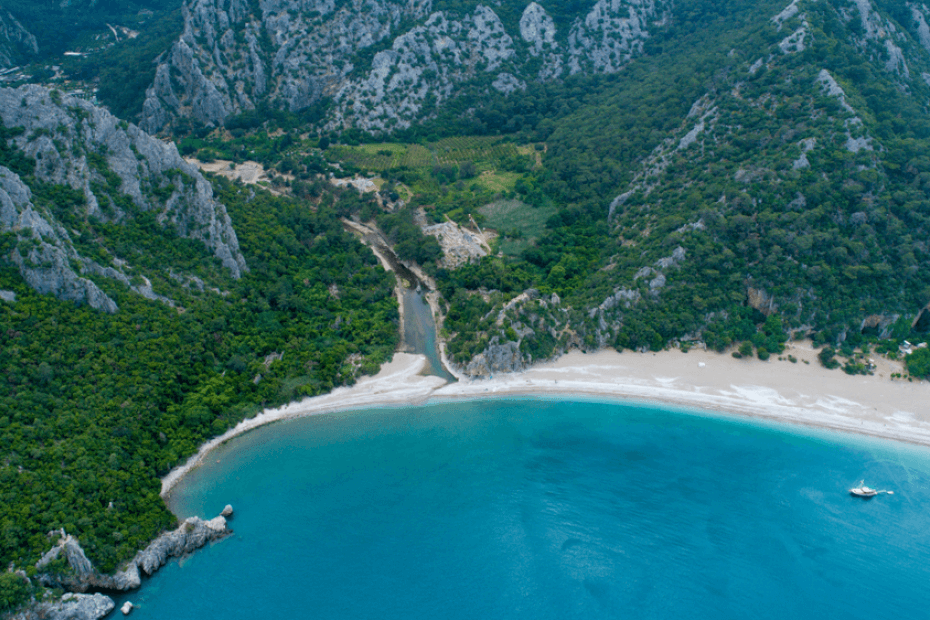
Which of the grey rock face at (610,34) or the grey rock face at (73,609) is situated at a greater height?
the grey rock face at (610,34)

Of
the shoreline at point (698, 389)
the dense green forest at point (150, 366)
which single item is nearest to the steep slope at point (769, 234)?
the shoreline at point (698, 389)

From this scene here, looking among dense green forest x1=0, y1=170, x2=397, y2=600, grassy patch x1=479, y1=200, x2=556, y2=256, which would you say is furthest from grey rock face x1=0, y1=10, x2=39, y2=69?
grassy patch x1=479, y1=200, x2=556, y2=256

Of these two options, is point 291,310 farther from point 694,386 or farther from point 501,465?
point 694,386

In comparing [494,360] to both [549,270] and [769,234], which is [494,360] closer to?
[549,270]

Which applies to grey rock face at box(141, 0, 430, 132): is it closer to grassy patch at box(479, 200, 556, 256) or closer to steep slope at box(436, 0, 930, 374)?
grassy patch at box(479, 200, 556, 256)

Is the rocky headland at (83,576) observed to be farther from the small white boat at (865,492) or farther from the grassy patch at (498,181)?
the grassy patch at (498,181)

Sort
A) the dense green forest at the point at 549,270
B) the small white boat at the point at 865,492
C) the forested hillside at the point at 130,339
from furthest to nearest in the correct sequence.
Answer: the small white boat at the point at 865,492 → the dense green forest at the point at 549,270 → the forested hillside at the point at 130,339
